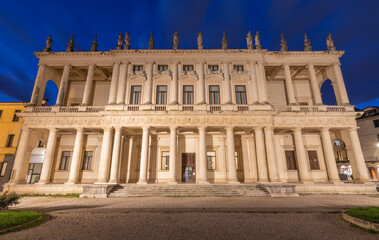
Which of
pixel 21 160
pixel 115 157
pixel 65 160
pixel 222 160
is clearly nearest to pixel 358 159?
pixel 222 160

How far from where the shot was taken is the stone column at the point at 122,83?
21359 mm

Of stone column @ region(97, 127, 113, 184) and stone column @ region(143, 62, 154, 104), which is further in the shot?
stone column @ region(143, 62, 154, 104)

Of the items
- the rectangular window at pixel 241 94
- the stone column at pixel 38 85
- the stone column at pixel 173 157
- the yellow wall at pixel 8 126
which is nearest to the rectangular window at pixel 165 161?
the stone column at pixel 173 157

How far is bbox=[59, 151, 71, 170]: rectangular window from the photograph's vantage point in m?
23.3

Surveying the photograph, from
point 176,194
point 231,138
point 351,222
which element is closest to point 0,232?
point 176,194

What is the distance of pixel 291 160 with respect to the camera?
23.6 metres

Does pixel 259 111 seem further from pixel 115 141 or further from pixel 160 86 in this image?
pixel 115 141

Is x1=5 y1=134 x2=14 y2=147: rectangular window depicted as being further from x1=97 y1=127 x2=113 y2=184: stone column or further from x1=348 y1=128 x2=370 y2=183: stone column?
x1=348 y1=128 x2=370 y2=183: stone column

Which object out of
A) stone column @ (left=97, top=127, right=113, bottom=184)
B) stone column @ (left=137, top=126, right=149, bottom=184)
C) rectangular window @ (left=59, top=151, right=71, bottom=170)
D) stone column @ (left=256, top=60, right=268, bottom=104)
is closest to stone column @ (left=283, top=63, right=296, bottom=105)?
stone column @ (left=256, top=60, right=268, bottom=104)

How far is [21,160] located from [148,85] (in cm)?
1549

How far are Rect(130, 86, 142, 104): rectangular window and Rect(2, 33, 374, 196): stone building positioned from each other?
12 centimetres

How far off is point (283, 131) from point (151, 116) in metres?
16.1

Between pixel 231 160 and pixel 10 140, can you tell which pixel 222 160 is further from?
pixel 10 140

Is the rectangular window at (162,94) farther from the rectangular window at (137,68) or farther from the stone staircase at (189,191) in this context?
the stone staircase at (189,191)
